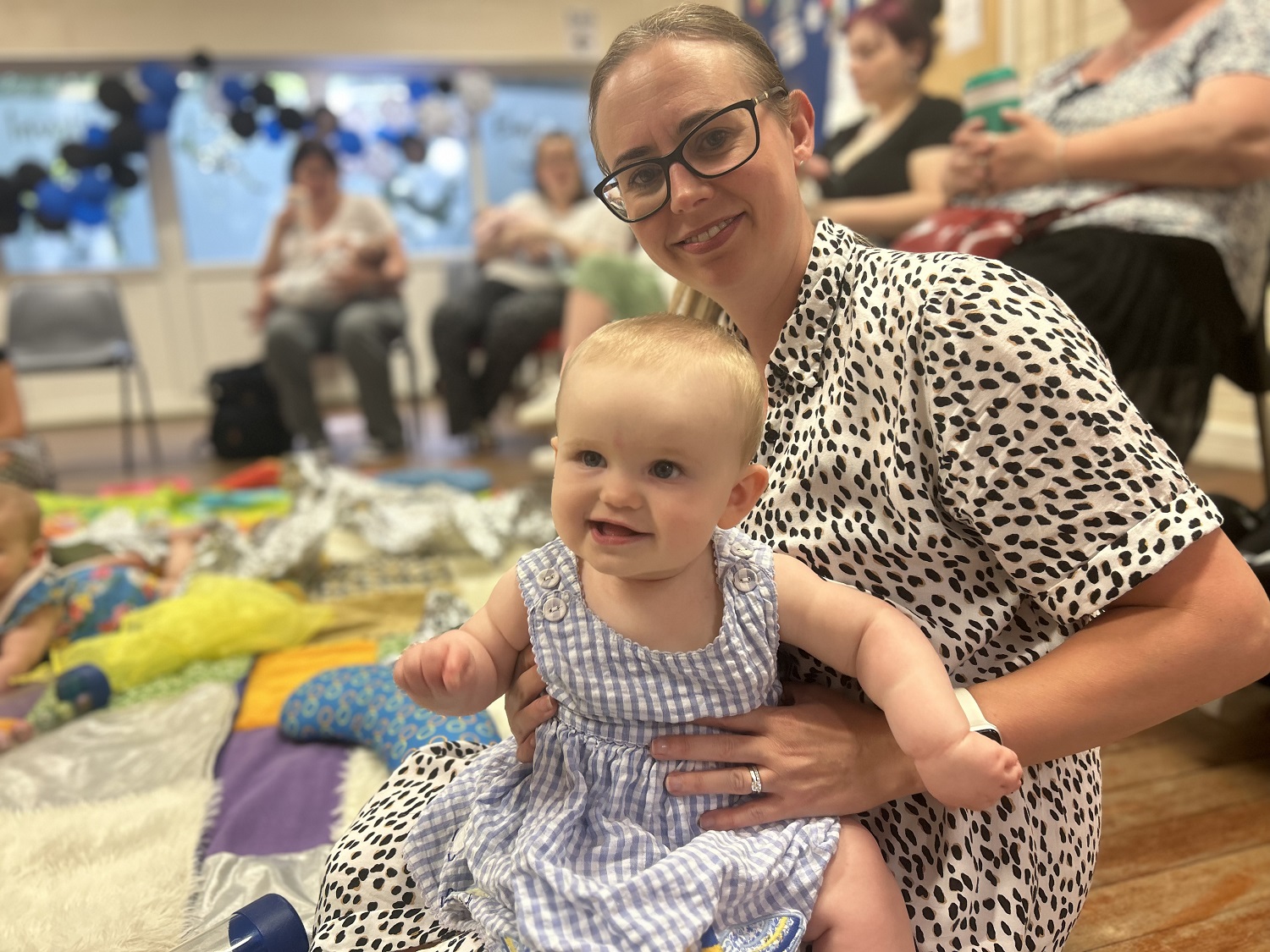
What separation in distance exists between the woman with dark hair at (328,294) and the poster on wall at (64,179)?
83.7 inches

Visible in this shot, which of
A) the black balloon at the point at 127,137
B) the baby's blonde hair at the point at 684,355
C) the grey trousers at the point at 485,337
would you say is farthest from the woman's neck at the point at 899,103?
→ the black balloon at the point at 127,137

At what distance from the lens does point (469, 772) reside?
0.85m

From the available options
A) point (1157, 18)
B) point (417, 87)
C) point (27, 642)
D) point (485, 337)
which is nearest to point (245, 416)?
point (485, 337)

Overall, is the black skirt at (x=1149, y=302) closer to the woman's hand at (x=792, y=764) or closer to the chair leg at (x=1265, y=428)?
the chair leg at (x=1265, y=428)

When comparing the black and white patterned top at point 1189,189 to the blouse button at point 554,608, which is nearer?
the blouse button at point 554,608

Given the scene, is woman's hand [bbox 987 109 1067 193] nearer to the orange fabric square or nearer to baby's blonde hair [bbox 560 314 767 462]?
baby's blonde hair [bbox 560 314 767 462]

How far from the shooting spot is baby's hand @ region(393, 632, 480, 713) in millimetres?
787

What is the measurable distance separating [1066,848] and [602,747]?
41 centimetres

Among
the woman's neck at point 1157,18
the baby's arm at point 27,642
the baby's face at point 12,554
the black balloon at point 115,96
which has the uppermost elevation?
the woman's neck at point 1157,18

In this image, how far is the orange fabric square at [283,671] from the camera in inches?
64.5

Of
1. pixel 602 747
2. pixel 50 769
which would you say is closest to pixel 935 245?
pixel 602 747

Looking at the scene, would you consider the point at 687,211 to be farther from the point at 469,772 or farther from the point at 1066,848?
the point at 1066,848

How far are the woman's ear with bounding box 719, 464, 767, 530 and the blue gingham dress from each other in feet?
0.07

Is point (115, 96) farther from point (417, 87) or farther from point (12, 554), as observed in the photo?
point (12, 554)
